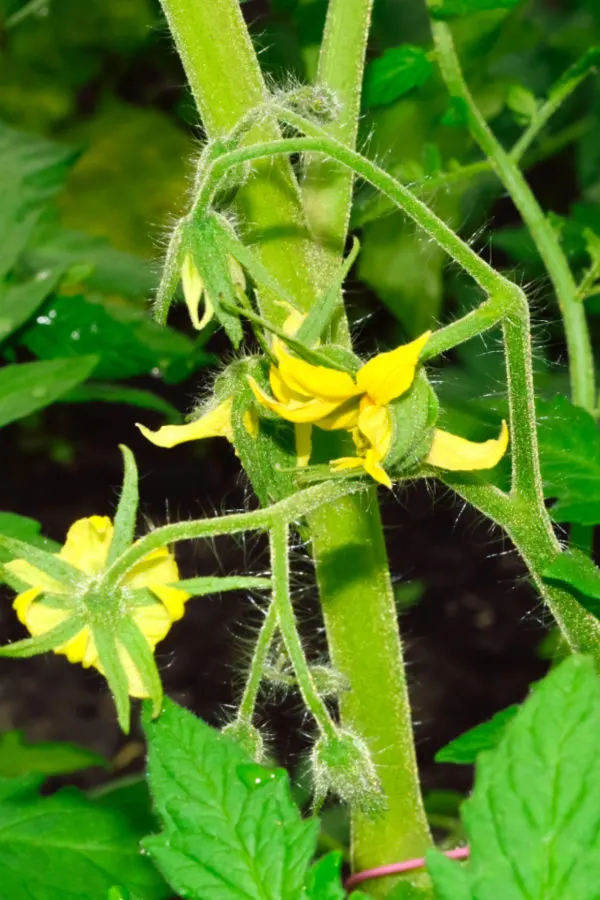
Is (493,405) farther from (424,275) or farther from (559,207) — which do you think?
(559,207)

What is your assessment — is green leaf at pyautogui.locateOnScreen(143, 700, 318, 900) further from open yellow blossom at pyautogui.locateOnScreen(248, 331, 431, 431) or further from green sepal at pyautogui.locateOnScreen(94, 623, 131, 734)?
open yellow blossom at pyautogui.locateOnScreen(248, 331, 431, 431)

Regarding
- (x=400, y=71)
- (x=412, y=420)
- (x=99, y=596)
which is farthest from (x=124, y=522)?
(x=400, y=71)

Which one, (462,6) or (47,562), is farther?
(462,6)

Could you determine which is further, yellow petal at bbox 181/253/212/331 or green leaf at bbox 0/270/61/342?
green leaf at bbox 0/270/61/342

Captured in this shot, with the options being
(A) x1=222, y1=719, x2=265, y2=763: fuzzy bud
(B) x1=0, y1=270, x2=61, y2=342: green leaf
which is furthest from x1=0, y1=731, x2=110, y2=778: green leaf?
(A) x1=222, y1=719, x2=265, y2=763: fuzzy bud

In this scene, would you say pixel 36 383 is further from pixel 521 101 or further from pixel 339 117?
pixel 521 101

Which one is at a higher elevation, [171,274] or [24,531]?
[171,274]

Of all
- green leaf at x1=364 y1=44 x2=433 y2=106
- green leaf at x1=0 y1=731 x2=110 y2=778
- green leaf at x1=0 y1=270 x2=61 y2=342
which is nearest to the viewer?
green leaf at x1=364 y1=44 x2=433 y2=106
